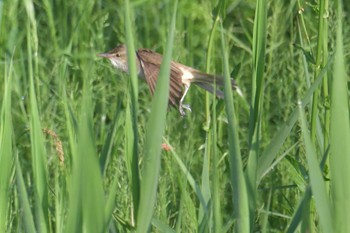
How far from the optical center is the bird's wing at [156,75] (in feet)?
7.68

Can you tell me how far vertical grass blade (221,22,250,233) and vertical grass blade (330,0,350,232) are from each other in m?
0.17

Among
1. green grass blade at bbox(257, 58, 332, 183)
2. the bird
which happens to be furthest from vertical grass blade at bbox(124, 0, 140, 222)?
the bird

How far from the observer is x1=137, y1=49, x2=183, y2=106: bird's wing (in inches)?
92.2

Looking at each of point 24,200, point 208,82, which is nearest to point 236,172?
point 24,200

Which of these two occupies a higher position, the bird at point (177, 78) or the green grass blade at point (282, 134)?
the bird at point (177, 78)

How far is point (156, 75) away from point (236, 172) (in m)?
0.71

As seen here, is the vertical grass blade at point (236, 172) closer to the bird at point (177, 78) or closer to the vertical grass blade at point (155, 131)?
the vertical grass blade at point (155, 131)

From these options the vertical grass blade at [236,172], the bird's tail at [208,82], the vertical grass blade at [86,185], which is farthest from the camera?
the bird's tail at [208,82]

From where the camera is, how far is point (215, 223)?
1.81m

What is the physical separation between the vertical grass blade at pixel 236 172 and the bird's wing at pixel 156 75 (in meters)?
0.53

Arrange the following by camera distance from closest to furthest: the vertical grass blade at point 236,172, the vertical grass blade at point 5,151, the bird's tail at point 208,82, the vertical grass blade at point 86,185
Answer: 1. the vertical grass blade at point 86,185
2. the vertical grass blade at point 236,172
3. the vertical grass blade at point 5,151
4. the bird's tail at point 208,82

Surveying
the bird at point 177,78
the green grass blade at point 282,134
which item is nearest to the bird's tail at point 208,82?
the bird at point 177,78

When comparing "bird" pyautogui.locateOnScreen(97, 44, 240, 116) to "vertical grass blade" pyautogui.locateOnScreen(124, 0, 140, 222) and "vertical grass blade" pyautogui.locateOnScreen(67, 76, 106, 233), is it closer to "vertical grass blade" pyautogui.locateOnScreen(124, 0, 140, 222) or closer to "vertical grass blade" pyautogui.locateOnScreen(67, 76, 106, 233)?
"vertical grass blade" pyautogui.locateOnScreen(124, 0, 140, 222)

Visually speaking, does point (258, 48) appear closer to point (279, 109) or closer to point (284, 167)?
point (284, 167)
